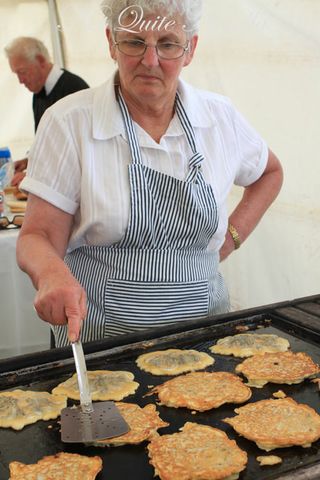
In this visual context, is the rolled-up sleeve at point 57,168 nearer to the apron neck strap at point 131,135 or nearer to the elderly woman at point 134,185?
the elderly woman at point 134,185

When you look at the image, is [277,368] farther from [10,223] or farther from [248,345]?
[10,223]

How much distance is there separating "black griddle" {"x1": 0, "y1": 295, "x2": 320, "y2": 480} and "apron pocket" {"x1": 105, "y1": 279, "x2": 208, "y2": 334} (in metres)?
0.05

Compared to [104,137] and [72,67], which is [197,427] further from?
[72,67]

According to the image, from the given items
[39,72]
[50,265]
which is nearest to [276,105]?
[50,265]

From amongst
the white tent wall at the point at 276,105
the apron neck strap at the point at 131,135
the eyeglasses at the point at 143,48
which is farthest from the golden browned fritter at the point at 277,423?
the white tent wall at the point at 276,105

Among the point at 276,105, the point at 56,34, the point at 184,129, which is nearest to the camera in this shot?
the point at 184,129

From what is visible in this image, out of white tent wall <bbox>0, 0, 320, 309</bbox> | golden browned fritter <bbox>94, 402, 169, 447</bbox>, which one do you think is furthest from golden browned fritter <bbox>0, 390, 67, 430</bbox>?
white tent wall <bbox>0, 0, 320, 309</bbox>

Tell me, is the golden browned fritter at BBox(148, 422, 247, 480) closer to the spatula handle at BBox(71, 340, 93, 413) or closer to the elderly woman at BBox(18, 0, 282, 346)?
the spatula handle at BBox(71, 340, 93, 413)

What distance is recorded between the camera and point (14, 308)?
10.9 ft

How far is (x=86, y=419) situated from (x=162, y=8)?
117 centimetres

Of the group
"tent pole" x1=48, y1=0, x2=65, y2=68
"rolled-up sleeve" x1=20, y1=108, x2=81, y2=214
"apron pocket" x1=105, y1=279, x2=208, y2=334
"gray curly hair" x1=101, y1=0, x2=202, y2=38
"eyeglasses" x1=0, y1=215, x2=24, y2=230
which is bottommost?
"apron pocket" x1=105, y1=279, x2=208, y2=334

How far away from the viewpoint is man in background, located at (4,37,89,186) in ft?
17.1

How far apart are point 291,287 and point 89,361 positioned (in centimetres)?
203

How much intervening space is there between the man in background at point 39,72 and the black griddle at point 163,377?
357cm
